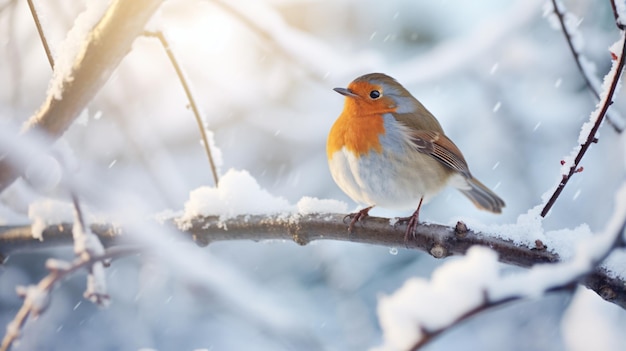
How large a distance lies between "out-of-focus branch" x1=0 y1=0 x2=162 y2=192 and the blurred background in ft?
3.52

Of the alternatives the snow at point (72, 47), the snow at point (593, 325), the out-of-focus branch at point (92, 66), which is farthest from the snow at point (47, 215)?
the snow at point (593, 325)

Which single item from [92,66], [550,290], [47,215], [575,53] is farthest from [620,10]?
[47,215]

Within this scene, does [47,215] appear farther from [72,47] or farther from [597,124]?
[597,124]

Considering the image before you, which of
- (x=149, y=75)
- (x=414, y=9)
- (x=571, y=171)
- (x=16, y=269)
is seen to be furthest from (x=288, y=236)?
(x=414, y=9)

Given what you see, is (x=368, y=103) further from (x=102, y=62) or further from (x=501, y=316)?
(x=501, y=316)

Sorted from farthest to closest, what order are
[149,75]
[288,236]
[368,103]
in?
[149,75]
[368,103]
[288,236]

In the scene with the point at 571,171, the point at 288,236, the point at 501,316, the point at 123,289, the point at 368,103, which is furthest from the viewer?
the point at 501,316

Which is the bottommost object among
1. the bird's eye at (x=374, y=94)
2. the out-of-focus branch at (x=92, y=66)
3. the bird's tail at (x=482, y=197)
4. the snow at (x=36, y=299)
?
the snow at (x=36, y=299)

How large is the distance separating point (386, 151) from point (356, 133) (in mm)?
92

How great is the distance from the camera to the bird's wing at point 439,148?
1597mm

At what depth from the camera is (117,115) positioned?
1411 mm

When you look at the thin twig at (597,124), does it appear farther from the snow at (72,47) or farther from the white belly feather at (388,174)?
the snow at (72,47)

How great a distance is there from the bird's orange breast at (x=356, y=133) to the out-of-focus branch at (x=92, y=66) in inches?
27.5

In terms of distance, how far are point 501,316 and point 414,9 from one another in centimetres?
190
